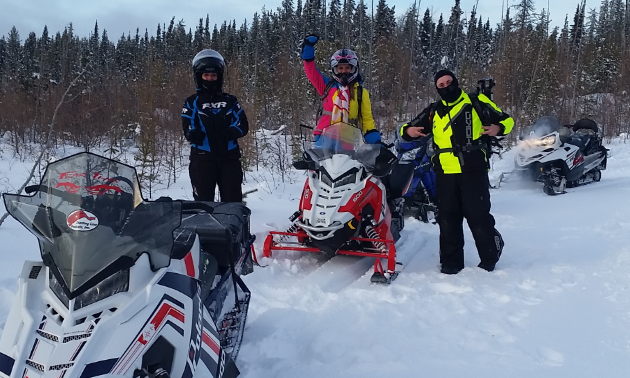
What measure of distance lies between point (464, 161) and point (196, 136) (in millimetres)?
2240

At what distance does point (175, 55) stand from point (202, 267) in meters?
42.7

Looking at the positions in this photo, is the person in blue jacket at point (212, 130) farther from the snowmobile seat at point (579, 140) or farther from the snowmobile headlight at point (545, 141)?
the snowmobile seat at point (579, 140)

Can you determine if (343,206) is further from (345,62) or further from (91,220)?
(91,220)

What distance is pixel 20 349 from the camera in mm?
1410

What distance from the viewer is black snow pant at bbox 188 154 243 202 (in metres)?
4.21

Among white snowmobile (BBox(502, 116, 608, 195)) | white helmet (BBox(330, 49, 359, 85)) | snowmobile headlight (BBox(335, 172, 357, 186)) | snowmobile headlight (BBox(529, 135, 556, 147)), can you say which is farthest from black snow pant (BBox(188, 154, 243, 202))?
snowmobile headlight (BBox(529, 135, 556, 147))

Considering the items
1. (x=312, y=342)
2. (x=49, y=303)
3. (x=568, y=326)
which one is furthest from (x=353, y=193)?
(x=49, y=303)

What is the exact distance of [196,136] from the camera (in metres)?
4.10

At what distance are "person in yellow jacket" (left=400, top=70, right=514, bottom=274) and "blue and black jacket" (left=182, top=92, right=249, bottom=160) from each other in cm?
174

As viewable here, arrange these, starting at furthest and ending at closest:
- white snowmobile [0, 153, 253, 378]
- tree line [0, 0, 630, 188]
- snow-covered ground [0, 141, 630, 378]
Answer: tree line [0, 0, 630, 188], snow-covered ground [0, 141, 630, 378], white snowmobile [0, 153, 253, 378]

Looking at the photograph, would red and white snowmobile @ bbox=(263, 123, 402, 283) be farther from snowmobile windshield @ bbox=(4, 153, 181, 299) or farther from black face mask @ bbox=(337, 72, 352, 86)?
snowmobile windshield @ bbox=(4, 153, 181, 299)

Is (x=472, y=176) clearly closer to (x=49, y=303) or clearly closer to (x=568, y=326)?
(x=568, y=326)

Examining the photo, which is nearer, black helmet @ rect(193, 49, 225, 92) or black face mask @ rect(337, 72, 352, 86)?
black helmet @ rect(193, 49, 225, 92)

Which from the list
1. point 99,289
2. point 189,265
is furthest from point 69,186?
point 189,265
